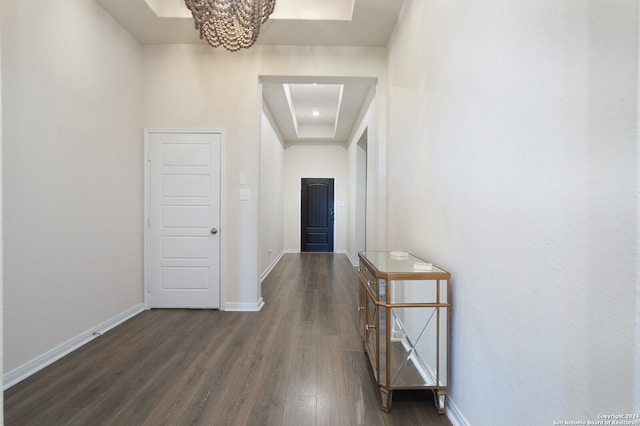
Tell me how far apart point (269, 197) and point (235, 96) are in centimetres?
233

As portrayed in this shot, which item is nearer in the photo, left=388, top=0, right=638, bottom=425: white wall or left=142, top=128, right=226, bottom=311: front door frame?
left=388, top=0, right=638, bottom=425: white wall

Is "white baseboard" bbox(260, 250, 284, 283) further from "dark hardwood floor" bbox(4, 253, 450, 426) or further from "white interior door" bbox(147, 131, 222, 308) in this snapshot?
"dark hardwood floor" bbox(4, 253, 450, 426)

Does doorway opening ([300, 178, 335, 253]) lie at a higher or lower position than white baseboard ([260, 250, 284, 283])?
higher

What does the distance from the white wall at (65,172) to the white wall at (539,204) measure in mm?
2739

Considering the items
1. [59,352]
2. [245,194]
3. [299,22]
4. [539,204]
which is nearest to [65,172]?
[59,352]

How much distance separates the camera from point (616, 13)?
72 centimetres

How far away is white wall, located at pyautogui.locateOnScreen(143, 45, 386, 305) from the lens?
10.4 feet

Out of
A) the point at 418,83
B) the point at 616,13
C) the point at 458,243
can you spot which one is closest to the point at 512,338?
the point at 458,243

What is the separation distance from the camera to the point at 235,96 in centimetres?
319

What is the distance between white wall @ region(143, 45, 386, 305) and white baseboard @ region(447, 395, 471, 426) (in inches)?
86.6

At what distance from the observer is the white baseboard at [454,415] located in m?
1.44

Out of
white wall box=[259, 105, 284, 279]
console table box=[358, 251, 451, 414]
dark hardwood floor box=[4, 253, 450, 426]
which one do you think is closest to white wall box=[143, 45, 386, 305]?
dark hardwood floor box=[4, 253, 450, 426]

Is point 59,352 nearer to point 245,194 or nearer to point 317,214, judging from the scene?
point 245,194

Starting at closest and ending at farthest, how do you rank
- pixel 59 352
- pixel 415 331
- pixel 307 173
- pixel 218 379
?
pixel 415 331 < pixel 218 379 < pixel 59 352 < pixel 307 173
